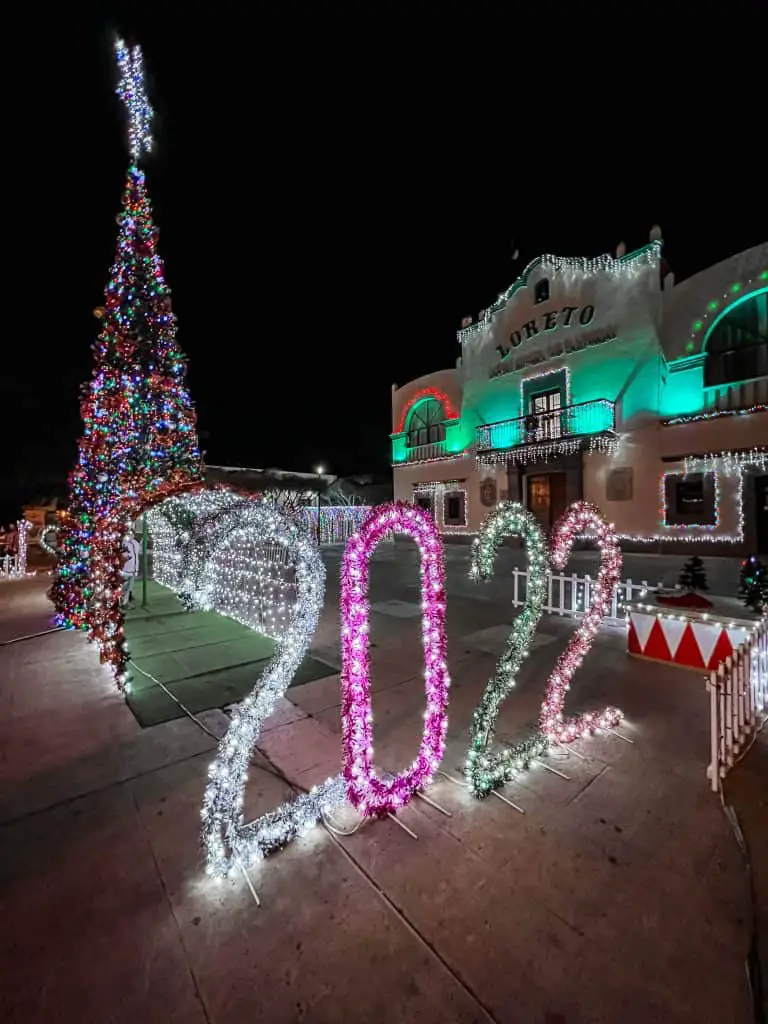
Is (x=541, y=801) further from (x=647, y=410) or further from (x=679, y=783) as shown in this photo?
(x=647, y=410)

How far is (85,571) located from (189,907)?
5.95 m

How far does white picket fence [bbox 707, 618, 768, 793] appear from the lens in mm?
2919

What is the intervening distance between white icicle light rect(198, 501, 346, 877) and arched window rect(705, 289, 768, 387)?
1517cm

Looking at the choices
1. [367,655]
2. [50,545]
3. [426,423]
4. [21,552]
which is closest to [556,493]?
[426,423]

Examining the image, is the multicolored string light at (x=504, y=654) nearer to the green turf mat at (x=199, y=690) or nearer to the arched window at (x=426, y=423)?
the green turf mat at (x=199, y=690)

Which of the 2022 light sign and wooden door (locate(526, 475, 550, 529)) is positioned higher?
wooden door (locate(526, 475, 550, 529))

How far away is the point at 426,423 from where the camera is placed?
71.4ft

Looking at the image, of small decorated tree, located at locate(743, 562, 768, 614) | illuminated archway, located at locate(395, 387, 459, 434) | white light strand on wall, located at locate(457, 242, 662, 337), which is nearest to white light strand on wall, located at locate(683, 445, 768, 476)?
white light strand on wall, located at locate(457, 242, 662, 337)

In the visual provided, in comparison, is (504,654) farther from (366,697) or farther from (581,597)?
(581,597)

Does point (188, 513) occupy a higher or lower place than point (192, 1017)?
higher

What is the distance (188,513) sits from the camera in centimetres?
904

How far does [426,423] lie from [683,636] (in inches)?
705

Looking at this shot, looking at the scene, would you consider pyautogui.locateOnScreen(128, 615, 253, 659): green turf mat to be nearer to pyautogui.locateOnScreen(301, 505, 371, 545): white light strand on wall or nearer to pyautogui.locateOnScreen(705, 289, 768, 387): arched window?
pyautogui.locateOnScreen(301, 505, 371, 545): white light strand on wall

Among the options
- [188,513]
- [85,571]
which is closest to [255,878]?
[85,571]
